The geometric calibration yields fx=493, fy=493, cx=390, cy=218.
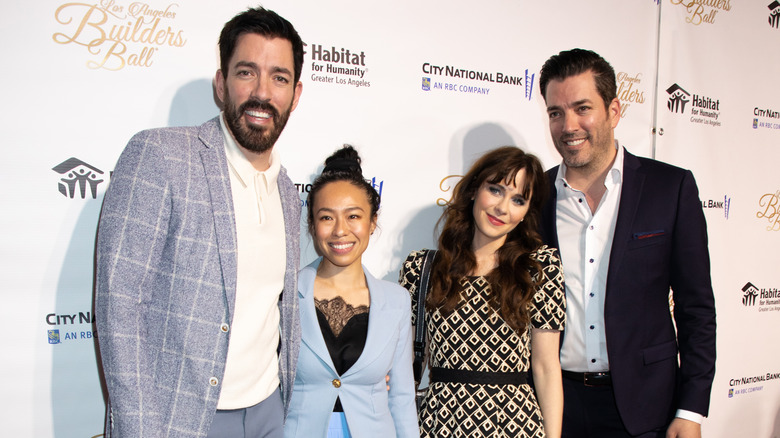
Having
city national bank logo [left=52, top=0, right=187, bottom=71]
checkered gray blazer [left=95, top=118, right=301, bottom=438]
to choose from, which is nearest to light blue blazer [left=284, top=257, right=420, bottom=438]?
checkered gray blazer [left=95, top=118, right=301, bottom=438]

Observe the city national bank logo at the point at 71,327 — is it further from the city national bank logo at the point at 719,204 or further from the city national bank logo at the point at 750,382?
the city national bank logo at the point at 750,382

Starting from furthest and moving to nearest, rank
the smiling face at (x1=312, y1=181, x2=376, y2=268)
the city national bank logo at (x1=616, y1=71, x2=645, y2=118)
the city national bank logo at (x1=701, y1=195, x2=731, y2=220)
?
the city national bank logo at (x1=701, y1=195, x2=731, y2=220)
the city national bank logo at (x1=616, y1=71, x2=645, y2=118)
the smiling face at (x1=312, y1=181, x2=376, y2=268)

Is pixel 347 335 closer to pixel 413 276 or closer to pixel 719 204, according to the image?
pixel 413 276

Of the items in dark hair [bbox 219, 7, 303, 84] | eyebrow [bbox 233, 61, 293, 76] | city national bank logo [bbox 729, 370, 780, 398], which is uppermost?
dark hair [bbox 219, 7, 303, 84]

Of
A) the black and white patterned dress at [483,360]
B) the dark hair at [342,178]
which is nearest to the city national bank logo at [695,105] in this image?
the black and white patterned dress at [483,360]

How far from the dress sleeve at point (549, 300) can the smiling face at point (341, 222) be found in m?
0.85

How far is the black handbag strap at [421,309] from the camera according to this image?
234 centimetres

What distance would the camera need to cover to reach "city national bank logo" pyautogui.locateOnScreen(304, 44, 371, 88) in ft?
8.85

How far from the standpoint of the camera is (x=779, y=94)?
4234 millimetres

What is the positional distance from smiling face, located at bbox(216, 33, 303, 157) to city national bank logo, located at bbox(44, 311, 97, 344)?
1199mm

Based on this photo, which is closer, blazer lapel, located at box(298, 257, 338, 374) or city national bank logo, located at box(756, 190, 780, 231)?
blazer lapel, located at box(298, 257, 338, 374)

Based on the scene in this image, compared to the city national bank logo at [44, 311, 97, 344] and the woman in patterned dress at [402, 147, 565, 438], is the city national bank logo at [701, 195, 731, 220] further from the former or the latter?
the city national bank logo at [44, 311, 97, 344]

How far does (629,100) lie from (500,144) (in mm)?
1175

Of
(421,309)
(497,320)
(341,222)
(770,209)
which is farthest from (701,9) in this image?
(341,222)
